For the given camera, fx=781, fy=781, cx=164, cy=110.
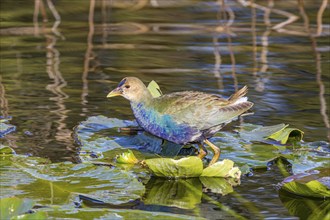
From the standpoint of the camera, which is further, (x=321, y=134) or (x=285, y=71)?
(x=285, y=71)

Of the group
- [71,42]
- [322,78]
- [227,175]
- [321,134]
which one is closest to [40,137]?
[227,175]

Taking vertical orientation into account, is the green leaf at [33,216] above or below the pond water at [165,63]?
above

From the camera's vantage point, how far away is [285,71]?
27.2ft

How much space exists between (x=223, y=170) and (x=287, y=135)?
0.82 m

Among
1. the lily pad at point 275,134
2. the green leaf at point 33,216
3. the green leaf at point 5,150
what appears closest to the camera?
the green leaf at point 33,216

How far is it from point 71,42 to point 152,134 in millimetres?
4797

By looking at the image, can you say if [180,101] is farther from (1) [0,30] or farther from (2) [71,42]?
(1) [0,30]

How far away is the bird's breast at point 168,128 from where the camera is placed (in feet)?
16.4

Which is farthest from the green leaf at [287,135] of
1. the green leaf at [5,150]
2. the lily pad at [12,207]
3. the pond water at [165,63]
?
the lily pad at [12,207]

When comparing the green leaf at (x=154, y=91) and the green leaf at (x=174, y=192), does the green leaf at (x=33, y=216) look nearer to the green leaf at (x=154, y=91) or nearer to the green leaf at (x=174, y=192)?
the green leaf at (x=174, y=192)

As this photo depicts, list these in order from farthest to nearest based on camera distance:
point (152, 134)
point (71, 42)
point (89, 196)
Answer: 1. point (71, 42)
2. point (152, 134)
3. point (89, 196)

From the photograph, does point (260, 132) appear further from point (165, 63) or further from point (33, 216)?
point (165, 63)

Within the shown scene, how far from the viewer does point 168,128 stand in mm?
5000

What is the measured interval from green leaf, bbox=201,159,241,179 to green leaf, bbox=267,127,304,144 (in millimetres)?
648
